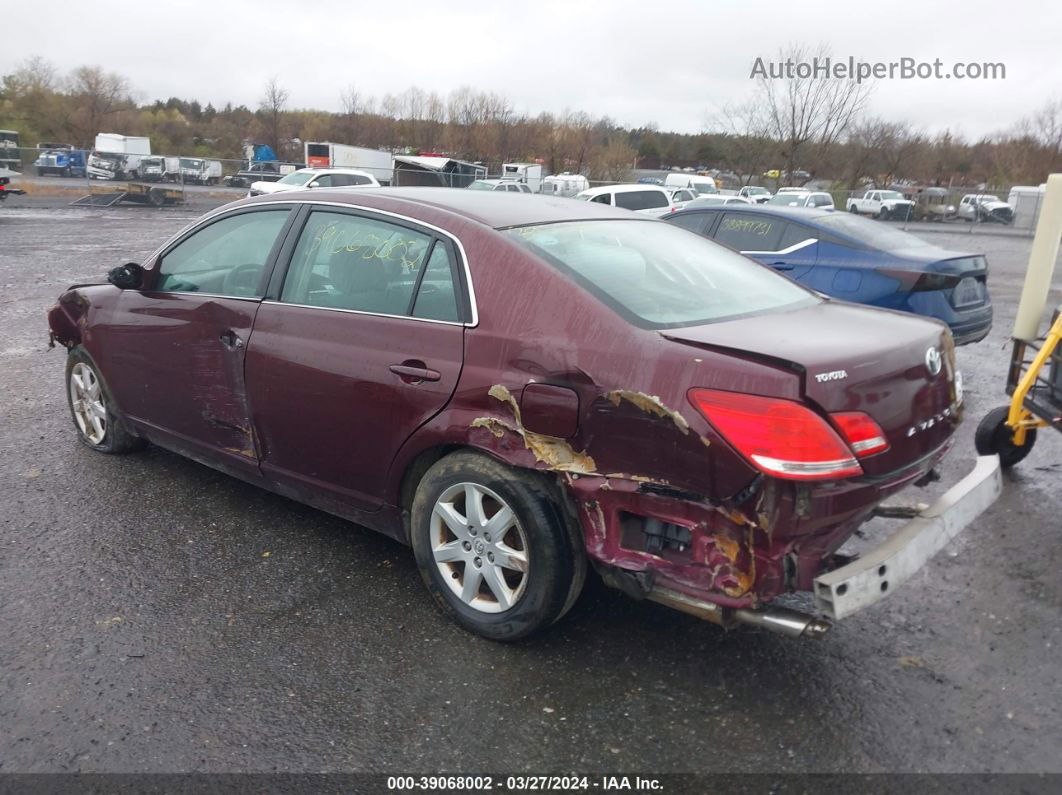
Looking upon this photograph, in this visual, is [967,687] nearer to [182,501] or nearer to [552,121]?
[182,501]

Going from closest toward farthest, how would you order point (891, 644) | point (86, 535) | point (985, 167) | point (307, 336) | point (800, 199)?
point (891, 644) < point (307, 336) < point (86, 535) < point (800, 199) < point (985, 167)

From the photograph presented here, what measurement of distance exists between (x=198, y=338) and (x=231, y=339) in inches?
11.3

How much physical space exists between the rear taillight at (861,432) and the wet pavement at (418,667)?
929 mm

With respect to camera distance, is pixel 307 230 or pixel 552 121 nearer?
pixel 307 230

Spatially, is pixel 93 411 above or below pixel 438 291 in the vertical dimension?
below

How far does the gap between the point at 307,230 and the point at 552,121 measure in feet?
188

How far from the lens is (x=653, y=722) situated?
279 cm

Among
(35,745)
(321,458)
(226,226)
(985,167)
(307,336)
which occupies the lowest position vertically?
(35,745)

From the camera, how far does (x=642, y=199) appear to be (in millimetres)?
19781

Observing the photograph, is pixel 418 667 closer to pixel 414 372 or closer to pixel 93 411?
pixel 414 372

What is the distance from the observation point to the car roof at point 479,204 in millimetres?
3500

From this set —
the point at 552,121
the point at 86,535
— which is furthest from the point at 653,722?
the point at 552,121

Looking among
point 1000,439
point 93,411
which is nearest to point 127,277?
point 93,411

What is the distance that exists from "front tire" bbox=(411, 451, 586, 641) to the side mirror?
89.6 inches
